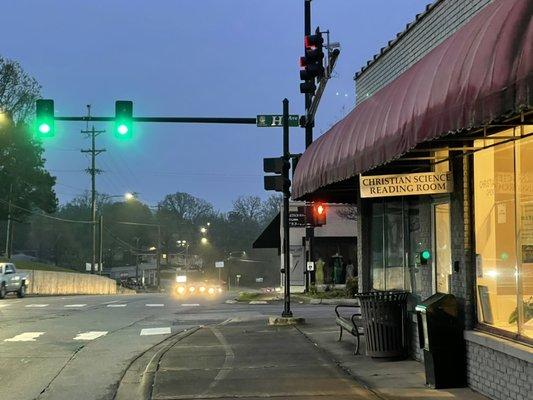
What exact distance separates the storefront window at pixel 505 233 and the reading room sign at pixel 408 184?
0.45 metres

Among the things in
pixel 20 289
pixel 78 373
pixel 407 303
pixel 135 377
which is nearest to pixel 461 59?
pixel 407 303

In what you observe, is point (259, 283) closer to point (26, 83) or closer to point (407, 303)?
point (26, 83)

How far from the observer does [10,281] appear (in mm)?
33531

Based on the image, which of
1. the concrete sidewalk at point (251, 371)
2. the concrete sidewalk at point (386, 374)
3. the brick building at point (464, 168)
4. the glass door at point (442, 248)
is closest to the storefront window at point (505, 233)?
the brick building at point (464, 168)

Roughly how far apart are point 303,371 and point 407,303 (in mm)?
1960

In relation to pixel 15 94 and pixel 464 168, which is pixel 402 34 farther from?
pixel 15 94

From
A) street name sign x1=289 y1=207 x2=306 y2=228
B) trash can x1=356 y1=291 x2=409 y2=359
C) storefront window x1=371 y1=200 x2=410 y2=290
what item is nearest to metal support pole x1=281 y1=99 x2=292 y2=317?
storefront window x1=371 y1=200 x2=410 y2=290

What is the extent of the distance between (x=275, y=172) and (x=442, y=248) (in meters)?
6.55

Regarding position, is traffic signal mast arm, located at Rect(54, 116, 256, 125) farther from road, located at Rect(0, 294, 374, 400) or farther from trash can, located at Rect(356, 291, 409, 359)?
→ trash can, located at Rect(356, 291, 409, 359)

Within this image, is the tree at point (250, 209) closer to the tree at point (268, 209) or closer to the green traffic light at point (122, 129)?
the tree at point (268, 209)

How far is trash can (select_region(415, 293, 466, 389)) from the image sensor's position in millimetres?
7324

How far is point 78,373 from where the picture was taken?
9.66 m

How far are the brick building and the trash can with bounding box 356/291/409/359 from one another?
0.22 metres

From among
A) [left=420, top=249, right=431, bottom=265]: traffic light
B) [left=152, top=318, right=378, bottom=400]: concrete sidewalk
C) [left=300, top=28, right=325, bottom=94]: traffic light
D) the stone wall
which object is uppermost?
[left=300, top=28, right=325, bottom=94]: traffic light
